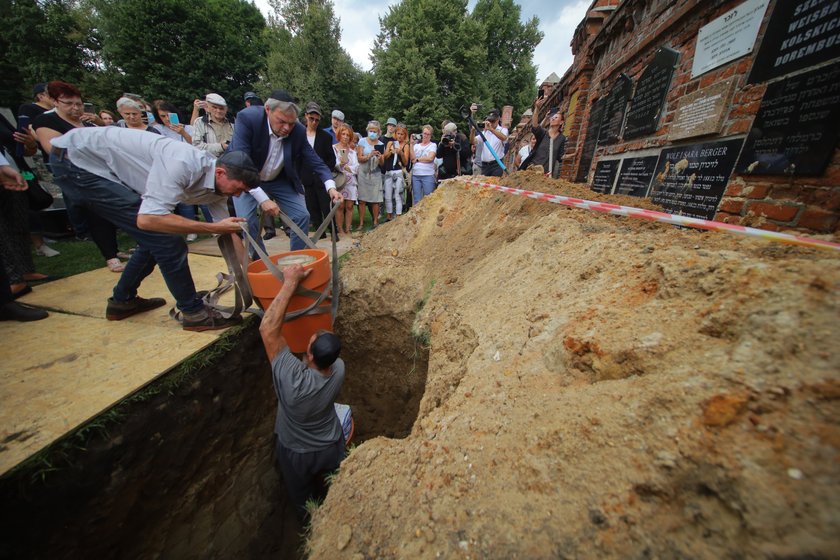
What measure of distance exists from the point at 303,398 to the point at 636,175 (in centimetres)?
405

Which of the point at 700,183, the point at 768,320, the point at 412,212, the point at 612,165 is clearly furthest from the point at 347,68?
the point at 768,320

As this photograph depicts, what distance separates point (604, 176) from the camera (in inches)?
163

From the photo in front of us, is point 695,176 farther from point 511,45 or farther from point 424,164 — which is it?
point 511,45

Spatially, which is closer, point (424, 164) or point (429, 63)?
point (424, 164)

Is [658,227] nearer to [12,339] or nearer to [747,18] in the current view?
[747,18]

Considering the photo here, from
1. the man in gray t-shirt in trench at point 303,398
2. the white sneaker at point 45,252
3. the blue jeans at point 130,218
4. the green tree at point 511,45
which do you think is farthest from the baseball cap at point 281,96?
the green tree at point 511,45

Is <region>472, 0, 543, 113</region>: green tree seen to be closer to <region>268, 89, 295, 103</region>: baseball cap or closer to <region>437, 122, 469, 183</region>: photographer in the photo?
<region>437, 122, 469, 183</region>: photographer

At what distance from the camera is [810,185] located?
6.13 ft

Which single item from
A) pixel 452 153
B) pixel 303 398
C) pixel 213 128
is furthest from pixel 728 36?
pixel 213 128

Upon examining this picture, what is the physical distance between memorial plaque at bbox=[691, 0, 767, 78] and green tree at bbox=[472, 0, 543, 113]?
24165 mm

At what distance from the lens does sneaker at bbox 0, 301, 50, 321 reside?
2.72 m

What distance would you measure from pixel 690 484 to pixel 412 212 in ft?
16.0

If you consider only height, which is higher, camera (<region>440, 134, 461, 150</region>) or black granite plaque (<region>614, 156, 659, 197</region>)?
camera (<region>440, 134, 461, 150</region>)

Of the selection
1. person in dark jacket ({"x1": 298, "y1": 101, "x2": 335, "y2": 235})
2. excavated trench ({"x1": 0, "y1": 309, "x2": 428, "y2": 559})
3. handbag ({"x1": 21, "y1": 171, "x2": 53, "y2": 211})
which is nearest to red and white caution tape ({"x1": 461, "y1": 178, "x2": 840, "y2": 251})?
excavated trench ({"x1": 0, "y1": 309, "x2": 428, "y2": 559})
